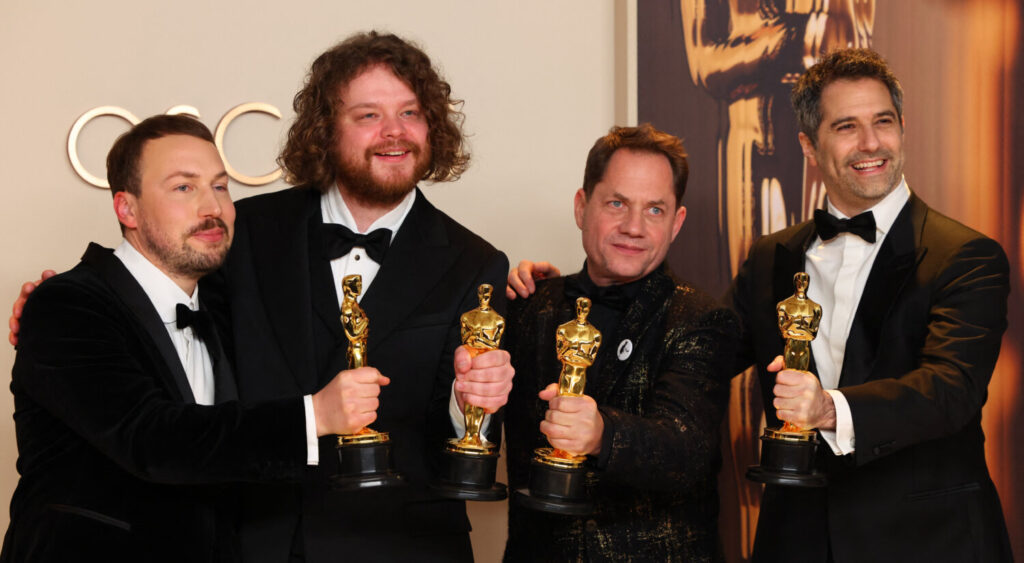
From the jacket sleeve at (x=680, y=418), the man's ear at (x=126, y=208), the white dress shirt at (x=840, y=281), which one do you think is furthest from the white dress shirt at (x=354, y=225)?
the white dress shirt at (x=840, y=281)

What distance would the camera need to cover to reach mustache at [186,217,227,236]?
8.91 ft

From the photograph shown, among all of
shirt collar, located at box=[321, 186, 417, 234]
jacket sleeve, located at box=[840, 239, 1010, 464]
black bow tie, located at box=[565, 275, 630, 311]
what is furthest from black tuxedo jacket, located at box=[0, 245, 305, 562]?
jacket sleeve, located at box=[840, 239, 1010, 464]

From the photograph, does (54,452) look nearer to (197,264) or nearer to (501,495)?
(197,264)

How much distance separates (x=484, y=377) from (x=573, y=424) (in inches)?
9.3

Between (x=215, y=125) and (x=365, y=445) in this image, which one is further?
(x=215, y=125)

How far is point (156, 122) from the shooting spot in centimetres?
283

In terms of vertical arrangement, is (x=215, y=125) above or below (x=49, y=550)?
above

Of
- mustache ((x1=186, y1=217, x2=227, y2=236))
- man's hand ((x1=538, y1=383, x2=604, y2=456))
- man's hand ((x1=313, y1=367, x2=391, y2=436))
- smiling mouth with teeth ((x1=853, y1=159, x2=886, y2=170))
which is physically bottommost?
man's hand ((x1=538, y1=383, x2=604, y2=456))

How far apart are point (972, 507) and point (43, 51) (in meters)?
3.81

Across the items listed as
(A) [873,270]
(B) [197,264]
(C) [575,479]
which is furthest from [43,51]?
(A) [873,270]

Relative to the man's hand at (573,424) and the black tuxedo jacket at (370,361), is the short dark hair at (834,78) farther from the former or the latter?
the man's hand at (573,424)

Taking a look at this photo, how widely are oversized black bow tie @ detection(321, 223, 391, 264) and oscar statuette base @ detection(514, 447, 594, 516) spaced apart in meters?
0.86

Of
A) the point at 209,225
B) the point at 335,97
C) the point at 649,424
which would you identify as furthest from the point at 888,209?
the point at 209,225

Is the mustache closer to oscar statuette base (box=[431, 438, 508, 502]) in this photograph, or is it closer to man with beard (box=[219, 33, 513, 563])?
man with beard (box=[219, 33, 513, 563])
